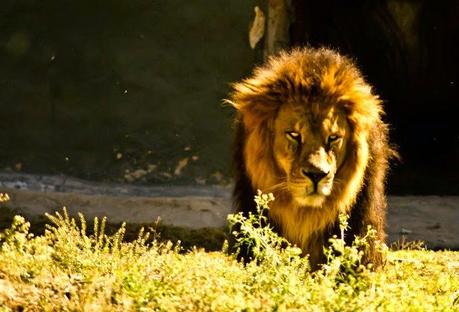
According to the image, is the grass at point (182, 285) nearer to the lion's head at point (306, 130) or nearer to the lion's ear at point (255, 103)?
the lion's head at point (306, 130)

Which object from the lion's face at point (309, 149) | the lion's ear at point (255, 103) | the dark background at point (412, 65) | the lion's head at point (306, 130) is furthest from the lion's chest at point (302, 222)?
the dark background at point (412, 65)

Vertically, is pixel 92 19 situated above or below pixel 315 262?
above

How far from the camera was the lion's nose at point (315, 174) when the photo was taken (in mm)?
5008

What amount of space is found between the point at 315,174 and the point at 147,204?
2.91 meters

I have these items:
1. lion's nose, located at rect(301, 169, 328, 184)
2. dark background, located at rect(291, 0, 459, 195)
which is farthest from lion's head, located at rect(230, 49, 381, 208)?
dark background, located at rect(291, 0, 459, 195)

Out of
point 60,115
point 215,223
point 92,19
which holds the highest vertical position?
point 92,19

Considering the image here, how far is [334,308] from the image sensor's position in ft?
11.9

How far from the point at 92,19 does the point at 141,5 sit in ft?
1.27

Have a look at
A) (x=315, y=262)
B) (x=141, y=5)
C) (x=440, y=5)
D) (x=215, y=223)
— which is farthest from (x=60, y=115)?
(x=440, y=5)

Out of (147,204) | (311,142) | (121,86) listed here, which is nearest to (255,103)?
(311,142)

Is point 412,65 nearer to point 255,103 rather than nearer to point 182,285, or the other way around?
point 255,103

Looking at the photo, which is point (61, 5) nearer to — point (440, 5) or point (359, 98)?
point (359, 98)

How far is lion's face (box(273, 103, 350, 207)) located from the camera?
506 centimetres

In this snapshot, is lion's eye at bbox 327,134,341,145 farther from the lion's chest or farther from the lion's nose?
the lion's chest
